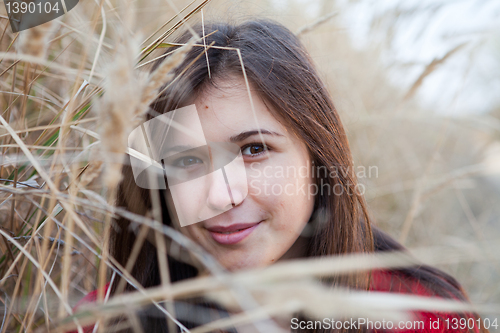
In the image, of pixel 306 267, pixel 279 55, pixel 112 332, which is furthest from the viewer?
pixel 279 55

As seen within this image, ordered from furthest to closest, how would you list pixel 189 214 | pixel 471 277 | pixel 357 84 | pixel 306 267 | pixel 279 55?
pixel 357 84, pixel 471 277, pixel 279 55, pixel 189 214, pixel 306 267

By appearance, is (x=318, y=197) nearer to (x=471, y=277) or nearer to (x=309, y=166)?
(x=309, y=166)

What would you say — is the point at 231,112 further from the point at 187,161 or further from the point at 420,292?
the point at 420,292

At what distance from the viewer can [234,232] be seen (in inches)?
38.8

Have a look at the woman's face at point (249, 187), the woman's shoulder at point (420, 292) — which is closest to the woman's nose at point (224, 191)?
the woman's face at point (249, 187)

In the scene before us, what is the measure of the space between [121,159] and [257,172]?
623 millimetres

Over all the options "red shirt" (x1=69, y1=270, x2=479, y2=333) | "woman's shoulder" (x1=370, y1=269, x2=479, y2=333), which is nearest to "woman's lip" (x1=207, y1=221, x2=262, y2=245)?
"red shirt" (x1=69, y1=270, x2=479, y2=333)

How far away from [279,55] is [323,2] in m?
1.35

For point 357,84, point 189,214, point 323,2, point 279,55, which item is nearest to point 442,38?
point 357,84

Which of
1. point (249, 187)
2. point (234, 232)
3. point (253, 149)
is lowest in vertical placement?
point (234, 232)

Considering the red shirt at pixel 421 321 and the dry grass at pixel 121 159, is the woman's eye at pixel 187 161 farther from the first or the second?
the red shirt at pixel 421 321

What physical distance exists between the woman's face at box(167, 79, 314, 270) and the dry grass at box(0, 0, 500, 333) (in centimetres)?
23

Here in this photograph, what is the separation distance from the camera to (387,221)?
2.14 m

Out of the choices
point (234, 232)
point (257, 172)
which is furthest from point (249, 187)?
point (234, 232)
